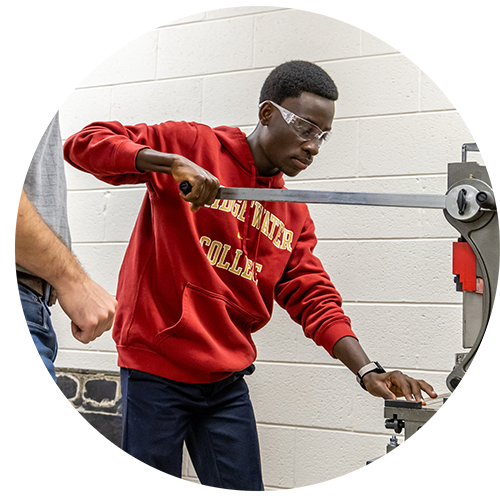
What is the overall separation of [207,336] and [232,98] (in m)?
1.15

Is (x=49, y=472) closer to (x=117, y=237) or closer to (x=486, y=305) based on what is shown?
(x=486, y=305)

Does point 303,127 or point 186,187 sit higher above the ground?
point 303,127

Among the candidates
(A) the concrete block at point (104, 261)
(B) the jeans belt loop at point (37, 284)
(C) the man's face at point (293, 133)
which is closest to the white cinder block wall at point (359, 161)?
(A) the concrete block at point (104, 261)

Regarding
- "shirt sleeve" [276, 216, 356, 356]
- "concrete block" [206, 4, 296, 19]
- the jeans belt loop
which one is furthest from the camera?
"concrete block" [206, 4, 296, 19]

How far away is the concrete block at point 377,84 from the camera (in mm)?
2006

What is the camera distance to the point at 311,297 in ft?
5.39

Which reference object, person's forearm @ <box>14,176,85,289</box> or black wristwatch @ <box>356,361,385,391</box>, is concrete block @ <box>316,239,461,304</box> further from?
person's forearm @ <box>14,176,85,289</box>

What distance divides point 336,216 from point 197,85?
0.80 metres

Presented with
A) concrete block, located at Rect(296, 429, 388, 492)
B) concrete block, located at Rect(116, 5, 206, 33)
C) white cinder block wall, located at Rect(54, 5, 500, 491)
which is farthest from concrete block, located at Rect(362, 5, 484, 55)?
concrete block, located at Rect(296, 429, 388, 492)

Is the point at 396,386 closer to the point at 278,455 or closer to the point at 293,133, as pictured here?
the point at 293,133

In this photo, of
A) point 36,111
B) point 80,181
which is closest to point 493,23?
point 36,111

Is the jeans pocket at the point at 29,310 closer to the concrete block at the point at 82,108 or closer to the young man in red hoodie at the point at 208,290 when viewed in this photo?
the young man in red hoodie at the point at 208,290

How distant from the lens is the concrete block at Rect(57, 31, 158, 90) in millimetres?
2363

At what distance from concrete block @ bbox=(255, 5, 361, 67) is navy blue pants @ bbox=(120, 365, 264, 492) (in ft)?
4.21
